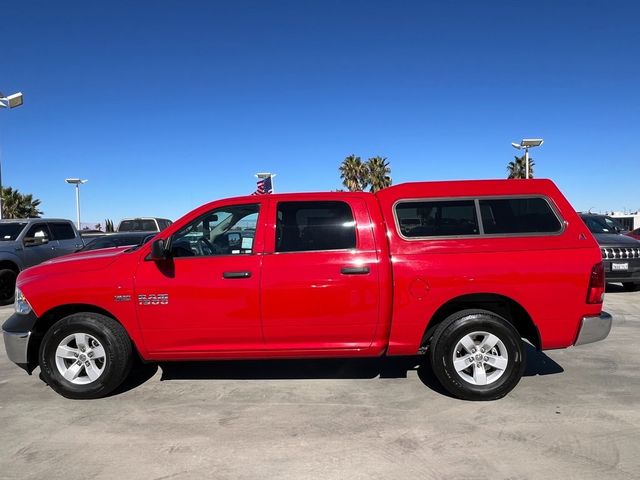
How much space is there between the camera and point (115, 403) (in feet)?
14.2

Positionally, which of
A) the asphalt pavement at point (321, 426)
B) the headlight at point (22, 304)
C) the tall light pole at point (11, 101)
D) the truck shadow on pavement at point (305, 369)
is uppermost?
the tall light pole at point (11, 101)

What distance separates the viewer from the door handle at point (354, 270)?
418 cm

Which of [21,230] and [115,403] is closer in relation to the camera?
[115,403]

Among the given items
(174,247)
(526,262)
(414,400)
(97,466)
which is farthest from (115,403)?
(526,262)

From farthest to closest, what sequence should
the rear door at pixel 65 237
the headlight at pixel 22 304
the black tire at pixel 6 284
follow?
the rear door at pixel 65 237 < the black tire at pixel 6 284 < the headlight at pixel 22 304

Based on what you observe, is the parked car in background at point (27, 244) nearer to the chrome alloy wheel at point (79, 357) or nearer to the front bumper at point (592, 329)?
the chrome alloy wheel at point (79, 357)

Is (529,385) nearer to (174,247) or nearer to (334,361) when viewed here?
(334,361)

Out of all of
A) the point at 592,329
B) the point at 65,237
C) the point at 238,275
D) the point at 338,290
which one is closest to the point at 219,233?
the point at 238,275

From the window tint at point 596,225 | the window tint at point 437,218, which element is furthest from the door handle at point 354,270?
the window tint at point 596,225

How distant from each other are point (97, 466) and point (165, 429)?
626mm

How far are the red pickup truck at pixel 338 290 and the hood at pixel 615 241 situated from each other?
21.5 ft

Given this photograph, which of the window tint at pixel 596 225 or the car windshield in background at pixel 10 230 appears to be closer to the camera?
the car windshield in background at pixel 10 230

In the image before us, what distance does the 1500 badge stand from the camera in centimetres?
423

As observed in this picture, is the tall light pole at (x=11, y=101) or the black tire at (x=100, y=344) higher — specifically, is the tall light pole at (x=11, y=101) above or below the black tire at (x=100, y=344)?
above
